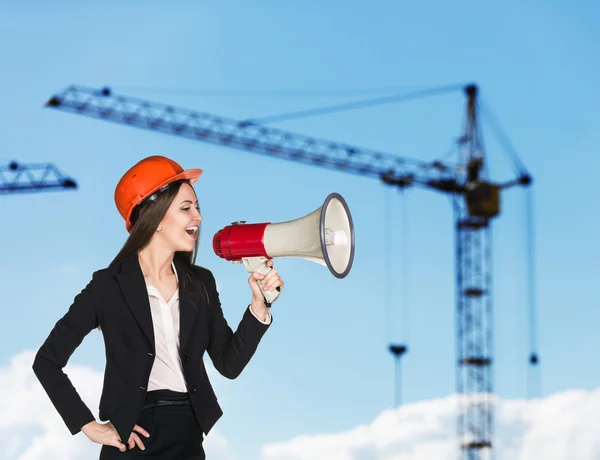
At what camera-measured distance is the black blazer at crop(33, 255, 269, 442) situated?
3.59 meters

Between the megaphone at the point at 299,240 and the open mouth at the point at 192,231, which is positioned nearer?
the megaphone at the point at 299,240

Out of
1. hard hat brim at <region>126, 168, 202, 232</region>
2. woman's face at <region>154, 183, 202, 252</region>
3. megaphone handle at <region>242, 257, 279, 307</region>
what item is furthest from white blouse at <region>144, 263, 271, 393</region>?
hard hat brim at <region>126, 168, 202, 232</region>

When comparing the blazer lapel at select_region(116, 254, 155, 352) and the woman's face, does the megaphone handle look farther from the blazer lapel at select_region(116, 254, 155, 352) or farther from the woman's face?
the blazer lapel at select_region(116, 254, 155, 352)

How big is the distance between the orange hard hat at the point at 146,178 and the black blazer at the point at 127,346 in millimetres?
272

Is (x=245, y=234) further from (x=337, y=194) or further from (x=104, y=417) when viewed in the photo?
(x=104, y=417)

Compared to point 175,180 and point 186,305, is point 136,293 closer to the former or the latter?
point 186,305

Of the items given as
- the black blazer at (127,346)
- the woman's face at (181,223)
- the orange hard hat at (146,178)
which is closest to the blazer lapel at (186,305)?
the black blazer at (127,346)

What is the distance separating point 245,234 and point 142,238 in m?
0.49

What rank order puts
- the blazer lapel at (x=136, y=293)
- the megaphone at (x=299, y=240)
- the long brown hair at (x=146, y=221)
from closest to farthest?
the megaphone at (x=299, y=240)
the blazer lapel at (x=136, y=293)
the long brown hair at (x=146, y=221)

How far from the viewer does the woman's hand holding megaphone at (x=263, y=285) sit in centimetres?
371

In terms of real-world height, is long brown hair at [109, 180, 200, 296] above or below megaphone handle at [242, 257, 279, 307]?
above

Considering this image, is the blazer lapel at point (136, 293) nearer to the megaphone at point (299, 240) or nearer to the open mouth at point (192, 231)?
the open mouth at point (192, 231)

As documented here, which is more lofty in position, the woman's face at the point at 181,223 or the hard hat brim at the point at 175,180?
the hard hat brim at the point at 175,180

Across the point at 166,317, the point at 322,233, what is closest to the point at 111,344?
the point at 166,317
